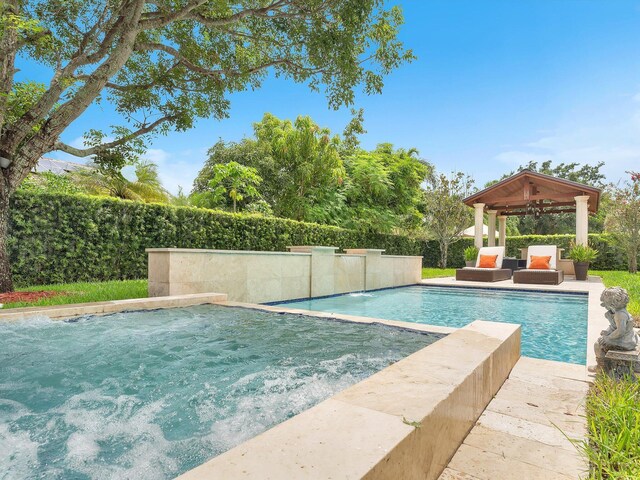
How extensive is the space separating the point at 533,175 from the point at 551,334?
466 inches

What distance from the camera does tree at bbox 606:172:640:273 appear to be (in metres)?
16.8

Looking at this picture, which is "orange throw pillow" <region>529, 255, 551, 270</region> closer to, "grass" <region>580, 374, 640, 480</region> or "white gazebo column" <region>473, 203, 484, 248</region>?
"white gazebo column" <region>473, 203, 484, 248</region>

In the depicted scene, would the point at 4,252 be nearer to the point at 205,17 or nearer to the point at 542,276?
the point at 205,17

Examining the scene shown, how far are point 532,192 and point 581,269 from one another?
3.84 meters

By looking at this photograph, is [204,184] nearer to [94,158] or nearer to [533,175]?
[94,158]

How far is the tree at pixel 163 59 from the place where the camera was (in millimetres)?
7625

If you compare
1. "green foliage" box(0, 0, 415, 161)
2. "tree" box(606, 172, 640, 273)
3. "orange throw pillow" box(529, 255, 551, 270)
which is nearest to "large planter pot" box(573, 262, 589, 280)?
"orange throw pillow" box(529, 255, 551, 270)

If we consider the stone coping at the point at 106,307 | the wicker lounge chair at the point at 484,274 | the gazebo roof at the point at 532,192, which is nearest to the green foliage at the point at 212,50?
the stone coping at the point at 106,307

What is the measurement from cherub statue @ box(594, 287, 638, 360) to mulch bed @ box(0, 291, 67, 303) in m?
7.65

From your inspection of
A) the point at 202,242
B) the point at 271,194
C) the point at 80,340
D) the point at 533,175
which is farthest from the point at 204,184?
the point at 80,340

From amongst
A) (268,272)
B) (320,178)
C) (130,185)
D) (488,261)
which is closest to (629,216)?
(488,261)

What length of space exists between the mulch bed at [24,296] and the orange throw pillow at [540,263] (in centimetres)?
1411

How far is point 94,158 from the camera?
9984 millimetres

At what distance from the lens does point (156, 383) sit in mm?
3121
